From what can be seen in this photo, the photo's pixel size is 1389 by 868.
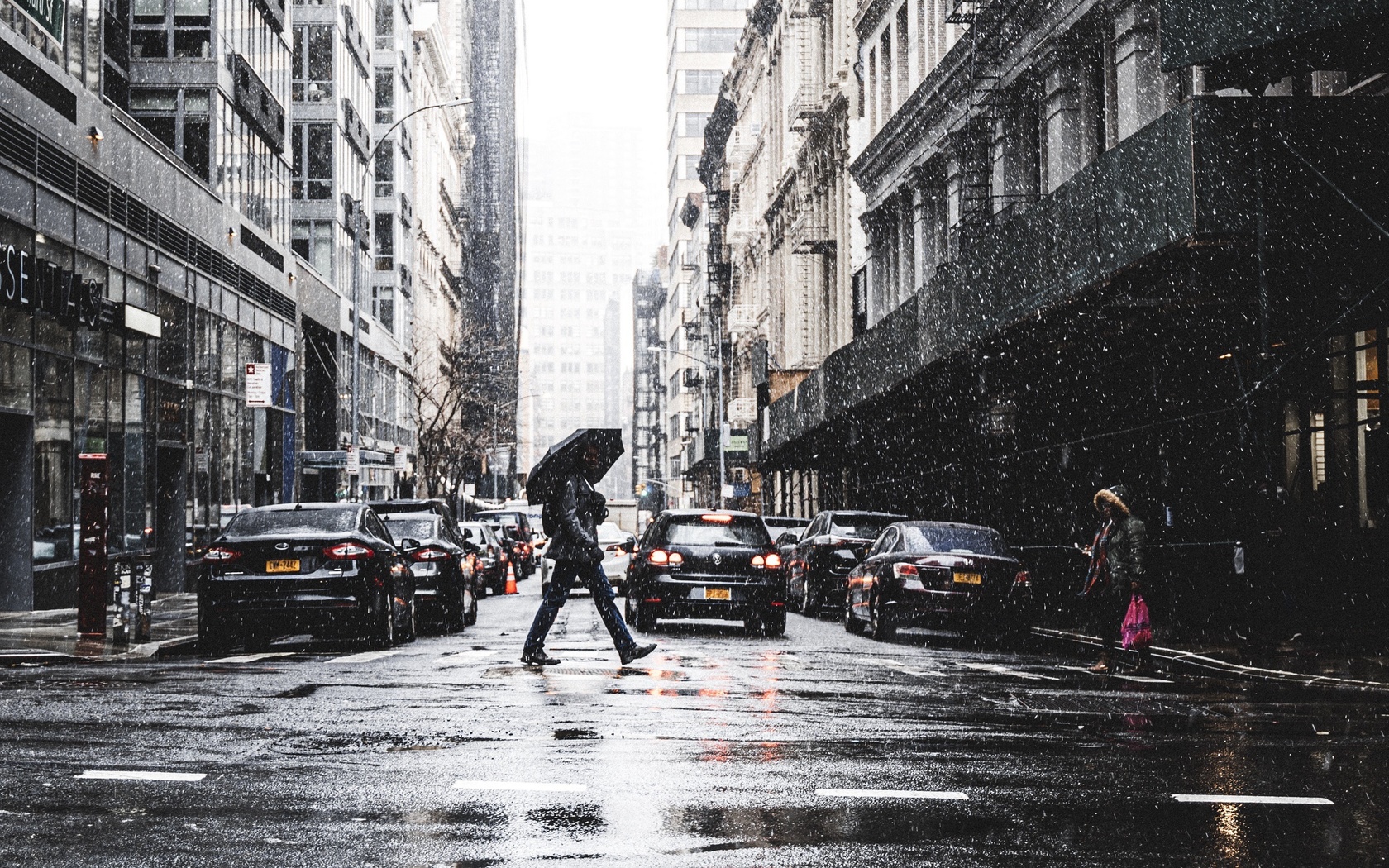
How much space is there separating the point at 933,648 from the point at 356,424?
23.9 meters

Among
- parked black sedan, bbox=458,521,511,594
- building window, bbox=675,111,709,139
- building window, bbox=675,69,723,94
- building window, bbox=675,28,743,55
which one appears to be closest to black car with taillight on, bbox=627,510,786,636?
parked black sedan, bbox=458,521,511,594

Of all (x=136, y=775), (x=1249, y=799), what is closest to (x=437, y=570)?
(x=136, y=775)

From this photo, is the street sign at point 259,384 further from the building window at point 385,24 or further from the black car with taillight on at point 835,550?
the building window at point 385,24

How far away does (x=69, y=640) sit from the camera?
17.4 metres

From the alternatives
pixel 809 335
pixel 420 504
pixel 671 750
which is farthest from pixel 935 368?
pixel 809 335

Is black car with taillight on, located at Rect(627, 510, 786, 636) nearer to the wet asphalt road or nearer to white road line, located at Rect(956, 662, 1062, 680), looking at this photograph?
white road line, located at Rect(956, 662, 1062, 680)

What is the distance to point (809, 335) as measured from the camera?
A: 59312 millimetres

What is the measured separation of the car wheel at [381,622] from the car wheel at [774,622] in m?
5.03

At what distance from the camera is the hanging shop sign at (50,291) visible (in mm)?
22125

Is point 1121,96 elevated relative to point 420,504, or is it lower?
elevated

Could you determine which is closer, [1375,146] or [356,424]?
[1375,146]

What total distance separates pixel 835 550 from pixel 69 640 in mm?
12538

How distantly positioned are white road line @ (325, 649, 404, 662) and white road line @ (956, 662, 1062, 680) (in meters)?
5.32

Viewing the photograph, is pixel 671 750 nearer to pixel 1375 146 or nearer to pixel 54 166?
pixel 1375 146
